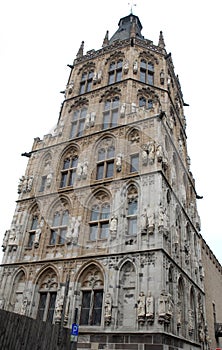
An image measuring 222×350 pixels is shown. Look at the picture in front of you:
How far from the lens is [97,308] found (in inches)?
644

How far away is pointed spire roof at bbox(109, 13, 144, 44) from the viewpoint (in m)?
31.3

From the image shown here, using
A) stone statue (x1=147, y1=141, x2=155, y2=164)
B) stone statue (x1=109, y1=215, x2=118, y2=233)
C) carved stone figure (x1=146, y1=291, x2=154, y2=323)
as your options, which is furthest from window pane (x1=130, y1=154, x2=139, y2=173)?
carved stone figure (x1=146, y1=291, x2=154, y2=323)

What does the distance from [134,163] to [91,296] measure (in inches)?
318

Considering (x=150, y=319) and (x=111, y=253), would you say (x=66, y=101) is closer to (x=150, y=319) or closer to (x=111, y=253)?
(x=111, y=253)

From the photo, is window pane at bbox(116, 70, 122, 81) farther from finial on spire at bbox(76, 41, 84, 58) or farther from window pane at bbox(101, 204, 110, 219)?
window pane at bbox(101, 204, 110, 219)

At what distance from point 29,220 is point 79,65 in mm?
15694

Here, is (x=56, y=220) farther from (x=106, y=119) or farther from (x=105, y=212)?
(x=106, y=119)

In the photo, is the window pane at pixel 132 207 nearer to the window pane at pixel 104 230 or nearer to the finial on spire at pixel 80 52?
the window pane at pixel 104 230

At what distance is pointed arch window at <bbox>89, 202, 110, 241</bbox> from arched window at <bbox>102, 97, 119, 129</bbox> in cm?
641

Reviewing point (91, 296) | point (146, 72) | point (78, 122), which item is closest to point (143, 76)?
point (146, 72)

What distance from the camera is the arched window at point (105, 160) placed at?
68.5 ft

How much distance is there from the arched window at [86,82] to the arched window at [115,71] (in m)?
1.82

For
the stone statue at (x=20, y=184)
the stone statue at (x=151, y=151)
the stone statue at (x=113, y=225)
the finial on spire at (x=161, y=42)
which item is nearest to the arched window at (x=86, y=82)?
the finial on spire at (x=161, y=42)

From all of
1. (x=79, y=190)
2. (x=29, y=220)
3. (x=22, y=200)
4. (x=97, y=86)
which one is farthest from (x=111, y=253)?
(x=97, y=86)
